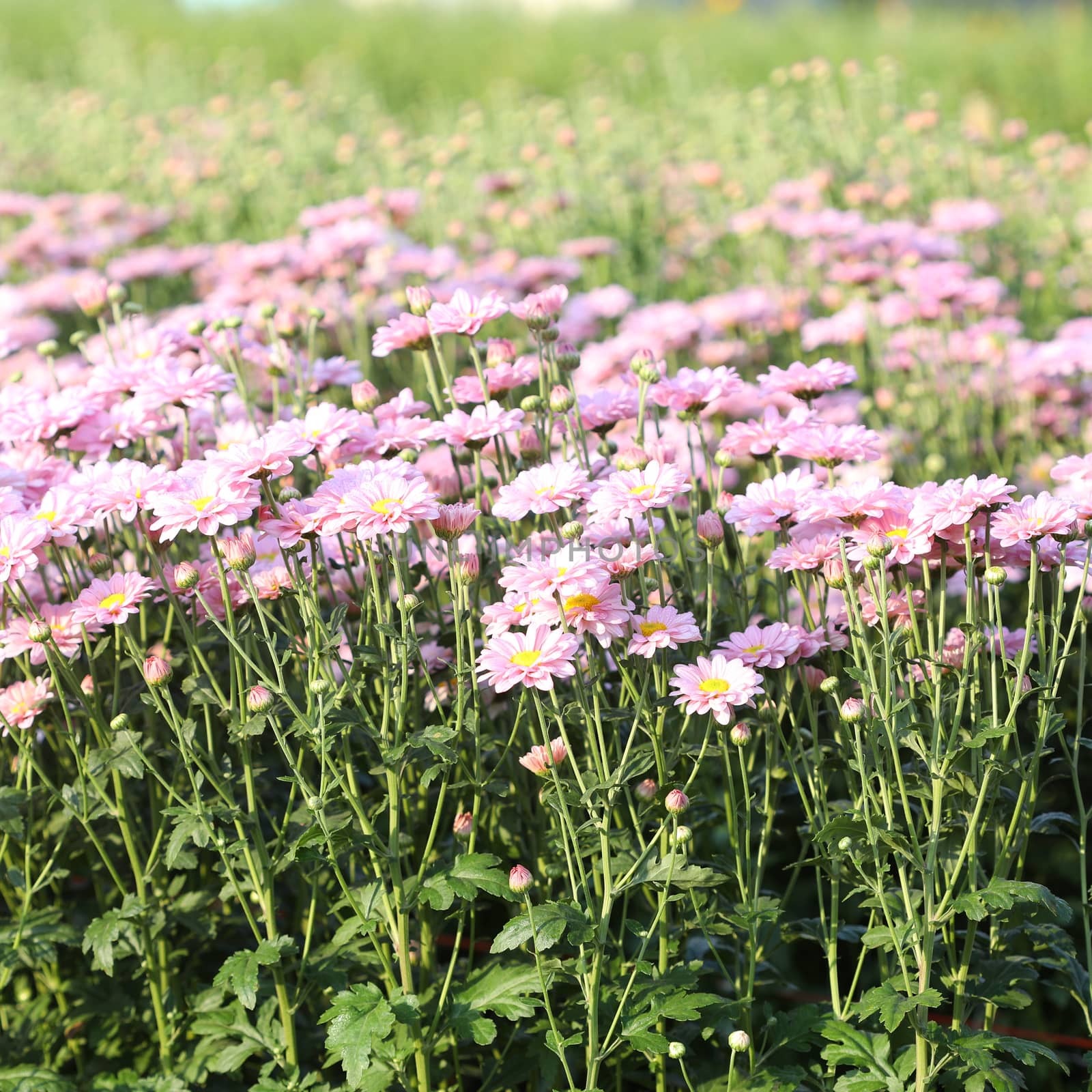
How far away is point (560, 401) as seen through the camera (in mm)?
2205

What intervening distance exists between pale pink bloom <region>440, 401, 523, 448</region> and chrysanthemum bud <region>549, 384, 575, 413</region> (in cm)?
6

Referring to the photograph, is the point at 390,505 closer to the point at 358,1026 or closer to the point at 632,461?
the point at 632,461

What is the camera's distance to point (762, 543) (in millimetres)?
3139

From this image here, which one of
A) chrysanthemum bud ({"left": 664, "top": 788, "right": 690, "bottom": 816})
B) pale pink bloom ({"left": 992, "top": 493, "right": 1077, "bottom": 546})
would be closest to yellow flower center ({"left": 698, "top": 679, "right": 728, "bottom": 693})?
chrysanthemum bud ({"left": 664, "top": 788, "right": 690, "bottom": 816})

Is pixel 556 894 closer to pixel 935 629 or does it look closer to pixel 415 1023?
pixel 415 1023

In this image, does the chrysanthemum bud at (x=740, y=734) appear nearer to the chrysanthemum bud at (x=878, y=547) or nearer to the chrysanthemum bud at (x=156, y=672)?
the chrysanthemum bud at (x=878, y=547)

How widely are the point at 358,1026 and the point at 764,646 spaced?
882 millimetres

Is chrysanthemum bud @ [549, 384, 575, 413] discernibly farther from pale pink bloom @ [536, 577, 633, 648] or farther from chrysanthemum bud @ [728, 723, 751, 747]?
chrysanthemum bud @ [728, 723, 751, 747]

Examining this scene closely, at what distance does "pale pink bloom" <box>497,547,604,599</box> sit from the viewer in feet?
5.91

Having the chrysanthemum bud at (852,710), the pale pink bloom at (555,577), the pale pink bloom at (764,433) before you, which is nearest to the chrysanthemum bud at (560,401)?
the pale pink bloom at (764,433)

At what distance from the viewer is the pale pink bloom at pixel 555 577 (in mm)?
1801

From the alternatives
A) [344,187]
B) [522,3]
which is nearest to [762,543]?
[344,187]

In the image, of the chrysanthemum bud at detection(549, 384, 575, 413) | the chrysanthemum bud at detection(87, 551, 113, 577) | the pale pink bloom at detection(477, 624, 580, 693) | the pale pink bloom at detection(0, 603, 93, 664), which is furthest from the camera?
the chrysanthemum bud at detection(87, 551, 113, 577)

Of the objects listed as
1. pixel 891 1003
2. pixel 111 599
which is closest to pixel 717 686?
pixel 891 1003
